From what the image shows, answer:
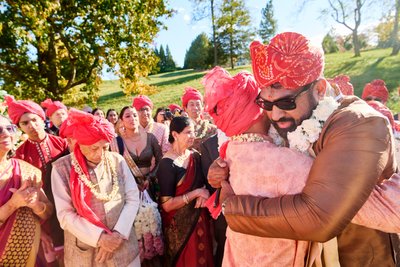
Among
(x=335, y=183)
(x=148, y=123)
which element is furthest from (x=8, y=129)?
(x=148, y=123)

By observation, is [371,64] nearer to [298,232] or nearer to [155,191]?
[155,191]

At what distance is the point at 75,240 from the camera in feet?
9.59

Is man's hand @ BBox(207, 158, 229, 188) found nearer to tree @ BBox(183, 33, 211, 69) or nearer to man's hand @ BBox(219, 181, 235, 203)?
man's hand @ BBox(219, 181, 235, 203)

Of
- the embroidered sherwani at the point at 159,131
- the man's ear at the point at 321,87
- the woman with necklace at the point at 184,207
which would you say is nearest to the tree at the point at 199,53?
the embroidered sherwani at the point at 159,131

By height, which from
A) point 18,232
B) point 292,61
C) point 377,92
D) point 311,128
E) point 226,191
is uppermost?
point 292,61

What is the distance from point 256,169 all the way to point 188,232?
2149 millimetres

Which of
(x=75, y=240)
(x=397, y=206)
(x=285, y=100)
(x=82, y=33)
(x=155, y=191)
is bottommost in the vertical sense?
(x=155, y=191)

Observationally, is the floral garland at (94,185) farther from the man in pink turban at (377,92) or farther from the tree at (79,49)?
the tree at (79,49)

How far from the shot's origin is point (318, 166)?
1391 millimetres

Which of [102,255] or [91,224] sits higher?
[91,224]

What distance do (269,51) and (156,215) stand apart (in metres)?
2.77

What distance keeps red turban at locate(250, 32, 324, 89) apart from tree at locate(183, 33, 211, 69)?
47338mm

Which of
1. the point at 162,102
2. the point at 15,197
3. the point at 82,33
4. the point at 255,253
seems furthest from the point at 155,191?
the point at 162,102

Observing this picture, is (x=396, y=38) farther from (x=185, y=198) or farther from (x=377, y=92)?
(x=185, y=198)
